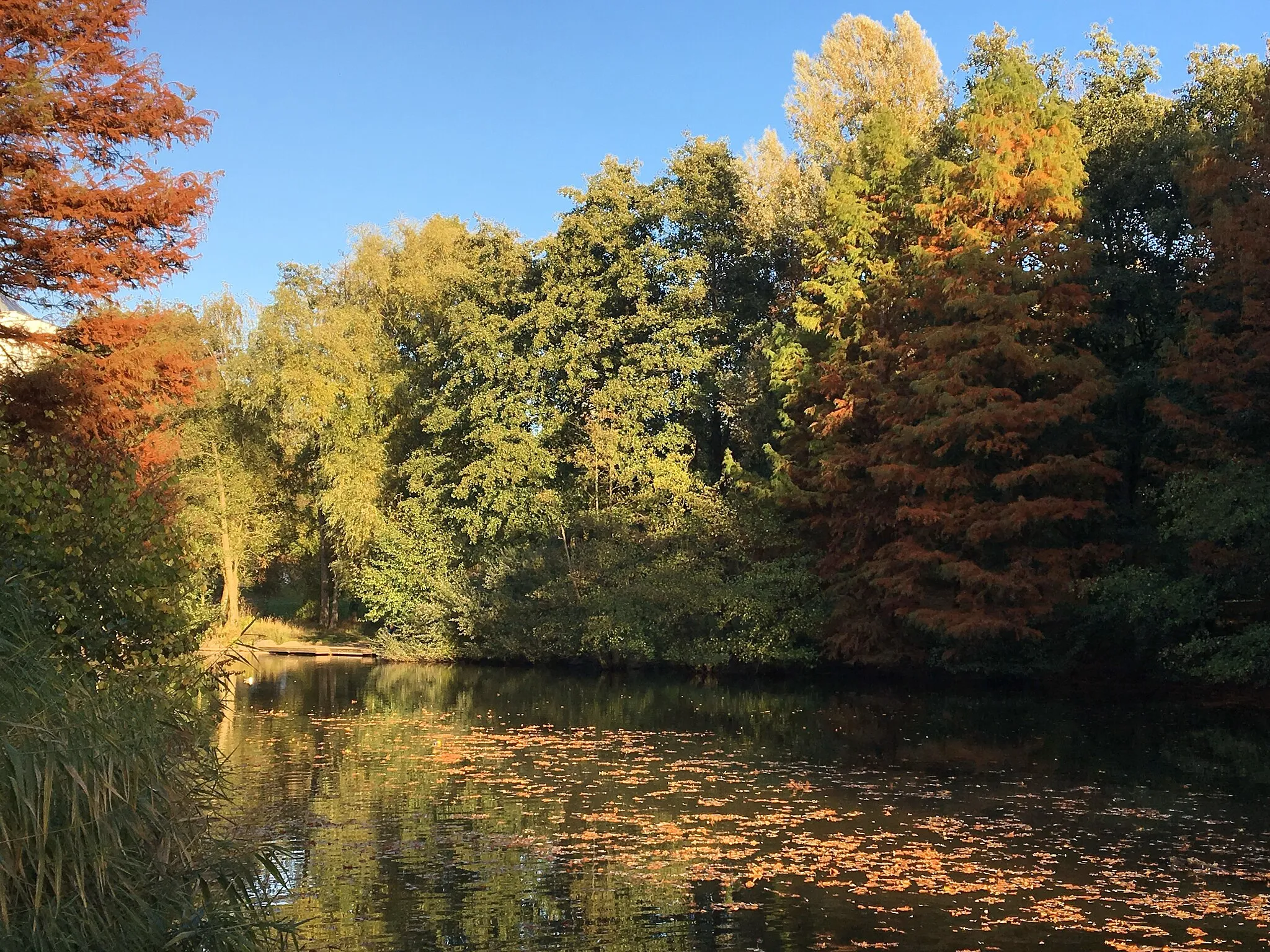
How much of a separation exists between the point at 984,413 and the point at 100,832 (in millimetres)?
20737

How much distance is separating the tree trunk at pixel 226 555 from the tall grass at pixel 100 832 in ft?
121

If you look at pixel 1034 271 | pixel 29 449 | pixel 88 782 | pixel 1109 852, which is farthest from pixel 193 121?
pixel 1034 271

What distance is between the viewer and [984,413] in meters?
23.3

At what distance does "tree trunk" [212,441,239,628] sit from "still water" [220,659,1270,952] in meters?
20.3

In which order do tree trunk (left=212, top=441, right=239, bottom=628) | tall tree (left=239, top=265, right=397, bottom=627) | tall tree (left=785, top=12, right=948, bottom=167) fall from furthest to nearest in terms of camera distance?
tree trunk (left=212, top=441, right=239, bottom=628) < tall tree (left=239, top=265, right=397, bottom=627) < tall tree (left=785, top=12, right=948, bottom=167)

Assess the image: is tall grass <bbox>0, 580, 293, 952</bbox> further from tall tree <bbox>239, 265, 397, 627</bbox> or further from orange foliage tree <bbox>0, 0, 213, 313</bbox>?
tall tree <bbox>239, 265, 397, 627</bbox>

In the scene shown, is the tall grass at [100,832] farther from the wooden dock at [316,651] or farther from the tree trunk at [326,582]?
the tree trunk at [326,582]

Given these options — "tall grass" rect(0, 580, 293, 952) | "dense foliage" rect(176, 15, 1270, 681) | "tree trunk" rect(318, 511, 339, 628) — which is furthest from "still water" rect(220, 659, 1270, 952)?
"tree trunk" rect(318, 511, 339, 628)

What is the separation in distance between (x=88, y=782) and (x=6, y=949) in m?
0.70

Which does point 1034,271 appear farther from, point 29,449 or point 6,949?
point 6,949

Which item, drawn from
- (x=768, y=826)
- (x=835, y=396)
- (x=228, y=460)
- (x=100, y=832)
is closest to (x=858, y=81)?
(x=835, y=396)

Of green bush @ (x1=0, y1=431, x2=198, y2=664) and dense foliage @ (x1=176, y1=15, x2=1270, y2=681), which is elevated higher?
dense foliage @ (x1=176, y1=15, x2=1270, y2=681)

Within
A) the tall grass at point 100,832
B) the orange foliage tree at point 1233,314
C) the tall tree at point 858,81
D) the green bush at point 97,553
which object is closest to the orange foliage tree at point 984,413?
the orange foliage tree at point 1233,314

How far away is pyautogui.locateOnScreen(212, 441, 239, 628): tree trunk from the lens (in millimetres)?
41500
